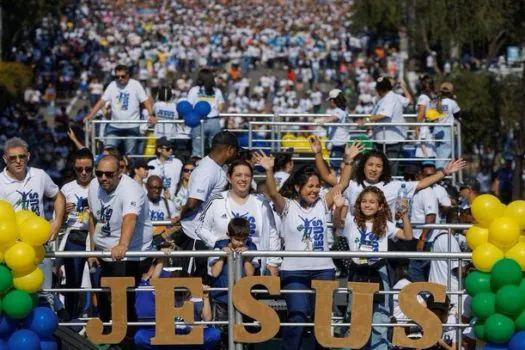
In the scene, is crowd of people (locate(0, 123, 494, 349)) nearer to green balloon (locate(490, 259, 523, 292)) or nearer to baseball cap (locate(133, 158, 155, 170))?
green balloon (locate(490, 259, 523, 292))

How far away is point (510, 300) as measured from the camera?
11586mm

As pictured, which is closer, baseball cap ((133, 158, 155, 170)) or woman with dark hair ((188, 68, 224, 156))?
baseball cap ((133, 158, 155, 170))

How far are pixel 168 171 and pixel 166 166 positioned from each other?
0.07 metres

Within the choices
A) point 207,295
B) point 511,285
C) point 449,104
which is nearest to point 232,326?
point 207,295

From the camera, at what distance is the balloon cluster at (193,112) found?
19.6 m

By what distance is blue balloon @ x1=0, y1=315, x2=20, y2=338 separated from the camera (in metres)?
11.6

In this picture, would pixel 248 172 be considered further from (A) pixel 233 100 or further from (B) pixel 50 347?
(A) pixel 233 100

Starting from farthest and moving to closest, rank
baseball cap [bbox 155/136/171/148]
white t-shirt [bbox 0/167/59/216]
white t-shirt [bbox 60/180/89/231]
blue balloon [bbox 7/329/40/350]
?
baseball cap [bbox 155/136/171/148] < white t-shirt [bbox 60/180/89/231] < white t-shirt [bbox 0/167/59/216] < blue balloon [bbox 7/329/40/350]

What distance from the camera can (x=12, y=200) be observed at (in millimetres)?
13344

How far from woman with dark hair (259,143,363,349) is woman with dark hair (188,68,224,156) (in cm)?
704

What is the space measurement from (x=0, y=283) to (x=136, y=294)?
1.39m

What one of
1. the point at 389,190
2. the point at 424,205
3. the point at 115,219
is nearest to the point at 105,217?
the point at 115,219

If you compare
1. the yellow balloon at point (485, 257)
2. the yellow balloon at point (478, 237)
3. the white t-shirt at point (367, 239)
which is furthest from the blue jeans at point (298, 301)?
the yellow balloon at point (485, 257)

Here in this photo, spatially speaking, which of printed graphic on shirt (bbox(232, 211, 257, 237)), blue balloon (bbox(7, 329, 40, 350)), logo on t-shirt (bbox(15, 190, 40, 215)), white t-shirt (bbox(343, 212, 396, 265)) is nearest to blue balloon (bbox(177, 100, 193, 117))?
logo on t-shirt (bbox(15, 190, 40, 215))
